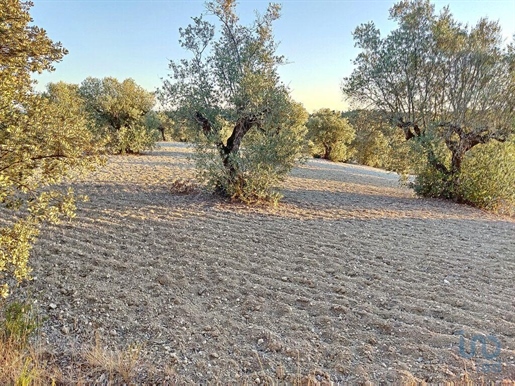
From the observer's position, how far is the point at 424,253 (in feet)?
15.8

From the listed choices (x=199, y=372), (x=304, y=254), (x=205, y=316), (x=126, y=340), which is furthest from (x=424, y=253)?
(x=126, y=340)

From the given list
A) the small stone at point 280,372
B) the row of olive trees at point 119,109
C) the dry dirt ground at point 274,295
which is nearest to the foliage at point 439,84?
the dry dirt ground at point 274,295

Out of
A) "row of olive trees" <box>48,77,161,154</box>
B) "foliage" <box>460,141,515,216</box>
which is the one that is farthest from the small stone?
"row of olive trees" <box>48,77,161,154</box>

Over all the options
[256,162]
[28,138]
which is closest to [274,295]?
[28,138]

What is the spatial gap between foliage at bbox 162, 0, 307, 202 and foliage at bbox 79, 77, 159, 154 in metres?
8.53

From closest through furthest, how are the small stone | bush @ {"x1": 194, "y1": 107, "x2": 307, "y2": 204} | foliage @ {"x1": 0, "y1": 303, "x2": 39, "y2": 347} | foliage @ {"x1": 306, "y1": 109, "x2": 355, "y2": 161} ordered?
1. the small stone
2. foliage @ {"x1": 0, "y1": 303, "x2": 39, "y2": 347}
3. bush @ {"x1": 194, "y1": 107, "x2": 307, "y2": 204}
4. foliage @ {"x1": 306, "y1": 109, "x2": 355, "y2": 161}

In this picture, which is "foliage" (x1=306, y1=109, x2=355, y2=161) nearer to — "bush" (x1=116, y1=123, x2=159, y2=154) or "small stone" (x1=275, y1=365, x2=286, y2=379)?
"bush" (x1=116, y1=123, x2=159, y2=154)

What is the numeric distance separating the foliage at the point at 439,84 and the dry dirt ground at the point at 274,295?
2927mm

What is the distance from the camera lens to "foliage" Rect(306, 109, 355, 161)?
22141 millimetres

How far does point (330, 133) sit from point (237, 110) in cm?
1679

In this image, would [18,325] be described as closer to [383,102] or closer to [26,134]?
[26,134]

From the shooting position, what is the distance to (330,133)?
22578mm

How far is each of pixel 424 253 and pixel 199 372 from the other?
3.71m

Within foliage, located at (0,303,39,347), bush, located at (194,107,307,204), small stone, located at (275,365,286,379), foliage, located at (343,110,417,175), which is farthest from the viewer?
foliage, located at (343,110,417,175)
